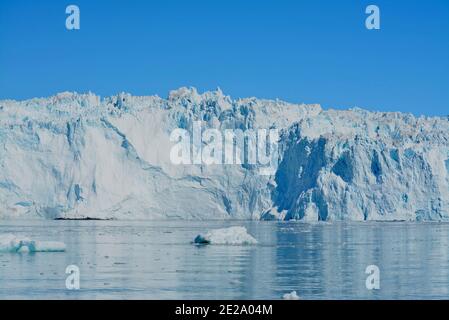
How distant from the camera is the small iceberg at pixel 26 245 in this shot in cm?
2372

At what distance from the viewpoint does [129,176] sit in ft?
210

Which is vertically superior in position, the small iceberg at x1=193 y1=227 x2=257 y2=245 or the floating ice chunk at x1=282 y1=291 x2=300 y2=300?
the small iceberg at x1=193 y1=227 x2=257 y2=245

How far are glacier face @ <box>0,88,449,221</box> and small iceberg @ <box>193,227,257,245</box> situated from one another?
26418 millimetres

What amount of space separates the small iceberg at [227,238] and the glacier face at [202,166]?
26418 millimetres
